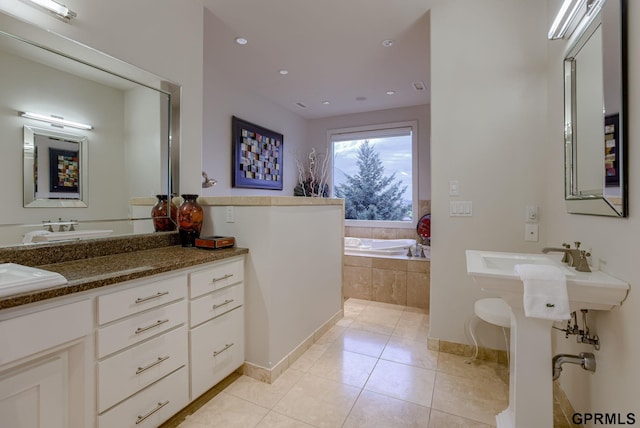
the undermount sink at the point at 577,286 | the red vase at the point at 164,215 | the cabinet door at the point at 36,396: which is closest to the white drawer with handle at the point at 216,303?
the cabinet door at the point at 36,396

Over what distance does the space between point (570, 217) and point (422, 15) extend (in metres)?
1.89

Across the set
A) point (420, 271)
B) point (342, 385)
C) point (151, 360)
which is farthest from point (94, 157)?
point (420, 271)

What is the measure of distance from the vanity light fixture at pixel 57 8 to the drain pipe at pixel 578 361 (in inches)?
→ 116

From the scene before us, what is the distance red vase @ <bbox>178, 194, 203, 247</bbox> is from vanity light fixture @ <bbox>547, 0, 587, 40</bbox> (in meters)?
2.37

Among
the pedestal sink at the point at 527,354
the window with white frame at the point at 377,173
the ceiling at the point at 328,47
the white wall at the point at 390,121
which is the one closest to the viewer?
the pedestal sink at the point at 527,354

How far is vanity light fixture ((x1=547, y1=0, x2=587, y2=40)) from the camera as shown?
1.46 m

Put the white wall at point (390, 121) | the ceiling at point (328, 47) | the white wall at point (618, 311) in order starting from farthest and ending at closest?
the white wall at point (390, 121)
the ceiling at point (328, 47)
the white wall at point (618, 311)

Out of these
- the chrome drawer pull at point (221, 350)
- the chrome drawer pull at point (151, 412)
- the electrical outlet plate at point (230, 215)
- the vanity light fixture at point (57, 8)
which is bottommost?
the chrome drawer pull at point (151, 412)

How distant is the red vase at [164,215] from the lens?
6.76 feet

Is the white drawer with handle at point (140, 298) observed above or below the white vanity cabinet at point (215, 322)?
above

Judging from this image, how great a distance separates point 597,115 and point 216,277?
2069 millimetres

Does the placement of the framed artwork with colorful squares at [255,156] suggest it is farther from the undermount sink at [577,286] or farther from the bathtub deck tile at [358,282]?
the undermount sink at [577,286]

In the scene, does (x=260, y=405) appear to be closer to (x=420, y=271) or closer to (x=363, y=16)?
(x=420, y=271)

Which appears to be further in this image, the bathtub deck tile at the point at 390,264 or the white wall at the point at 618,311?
the bathtub deck tile at the point at 390,264
